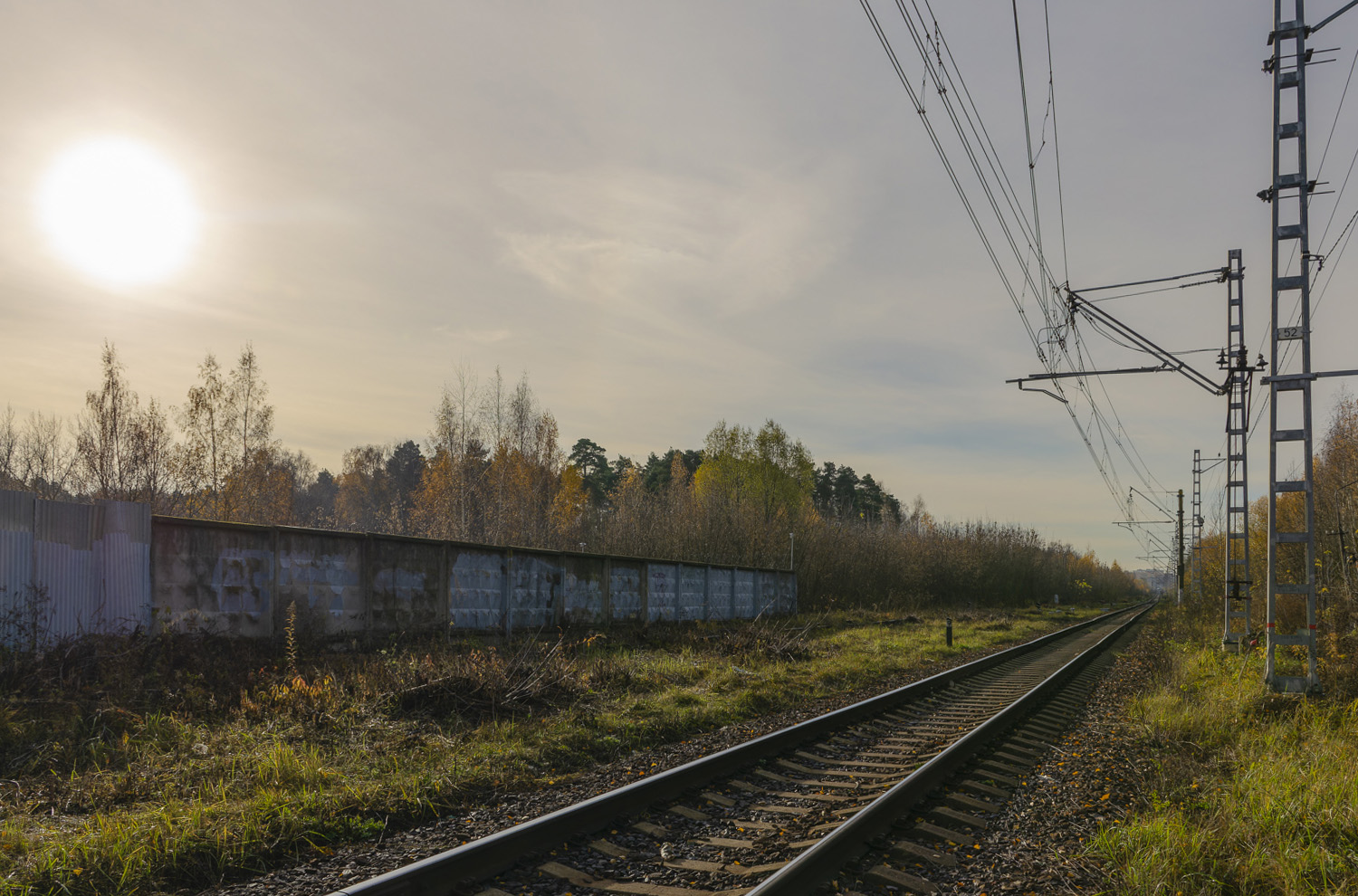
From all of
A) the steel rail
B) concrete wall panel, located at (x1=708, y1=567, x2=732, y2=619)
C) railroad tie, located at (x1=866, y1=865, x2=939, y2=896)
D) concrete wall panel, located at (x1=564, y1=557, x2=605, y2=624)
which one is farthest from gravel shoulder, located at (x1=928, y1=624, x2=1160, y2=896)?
concrete wall panel, located at (x1=708, y1=567, x2=732, y2=619)

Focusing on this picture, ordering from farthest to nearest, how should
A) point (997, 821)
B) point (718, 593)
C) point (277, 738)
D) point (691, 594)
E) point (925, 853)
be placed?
point (718, 593) < point (691, 594) < point (277, 738) < point (997, 821) < point (925, 853)

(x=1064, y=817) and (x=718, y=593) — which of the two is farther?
(x=718, y=593)

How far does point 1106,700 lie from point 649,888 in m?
10.9

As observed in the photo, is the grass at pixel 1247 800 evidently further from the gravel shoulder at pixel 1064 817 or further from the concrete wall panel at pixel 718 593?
the concrete wall panel at pixel 718 593

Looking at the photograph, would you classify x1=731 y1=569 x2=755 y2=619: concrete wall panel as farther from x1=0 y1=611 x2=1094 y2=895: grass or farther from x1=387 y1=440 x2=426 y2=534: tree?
x1=387 y1=440 x2=426 y2=534: tree

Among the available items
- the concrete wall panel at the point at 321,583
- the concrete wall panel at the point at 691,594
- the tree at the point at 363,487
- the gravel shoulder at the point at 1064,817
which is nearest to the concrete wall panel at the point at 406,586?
the concrete wall panel at the point at 321,583

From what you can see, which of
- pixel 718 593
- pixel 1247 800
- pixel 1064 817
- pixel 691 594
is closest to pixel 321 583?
pixel 1064 817

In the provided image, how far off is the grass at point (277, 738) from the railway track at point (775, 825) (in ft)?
4.35

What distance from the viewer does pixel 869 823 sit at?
565cm

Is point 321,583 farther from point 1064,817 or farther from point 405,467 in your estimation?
point 405,467

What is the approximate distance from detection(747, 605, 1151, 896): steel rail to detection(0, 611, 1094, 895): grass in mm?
2466

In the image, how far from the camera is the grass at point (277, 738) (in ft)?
17.3

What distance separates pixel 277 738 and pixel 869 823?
577 centimetres

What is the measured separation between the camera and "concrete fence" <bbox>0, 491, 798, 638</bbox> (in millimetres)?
10234
